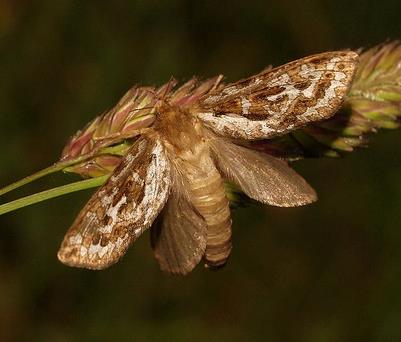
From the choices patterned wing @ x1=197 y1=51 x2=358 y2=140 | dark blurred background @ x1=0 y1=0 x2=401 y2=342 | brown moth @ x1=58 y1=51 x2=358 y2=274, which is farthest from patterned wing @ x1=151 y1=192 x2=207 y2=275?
dark blurred background @ x1=0 y1=0 x2=401 y2=342

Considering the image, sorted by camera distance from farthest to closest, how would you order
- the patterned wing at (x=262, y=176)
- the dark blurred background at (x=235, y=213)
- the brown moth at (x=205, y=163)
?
1. the dark blurred background at (x=235, y=213)
2. the patterned wing at (x=262, y=176)
3. the brown moth at (x=205, y=163)

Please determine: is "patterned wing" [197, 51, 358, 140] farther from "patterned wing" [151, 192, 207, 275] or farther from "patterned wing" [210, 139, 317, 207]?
"patterned wing" [151, 192, 207, 275]

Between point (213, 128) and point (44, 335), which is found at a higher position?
point (213, 128)

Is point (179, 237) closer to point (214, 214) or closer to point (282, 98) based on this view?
point (214, 214)

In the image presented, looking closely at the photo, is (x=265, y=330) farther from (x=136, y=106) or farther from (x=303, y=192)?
(x=136, y=106)

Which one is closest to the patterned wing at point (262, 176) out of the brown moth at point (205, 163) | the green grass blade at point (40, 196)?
the brown moth at point (205, 163)

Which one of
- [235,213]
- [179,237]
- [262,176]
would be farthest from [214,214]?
[235,213]

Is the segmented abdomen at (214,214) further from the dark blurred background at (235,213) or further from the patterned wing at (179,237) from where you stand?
the dark blurred background at (235,213)

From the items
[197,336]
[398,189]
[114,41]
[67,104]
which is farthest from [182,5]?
[197,336]
